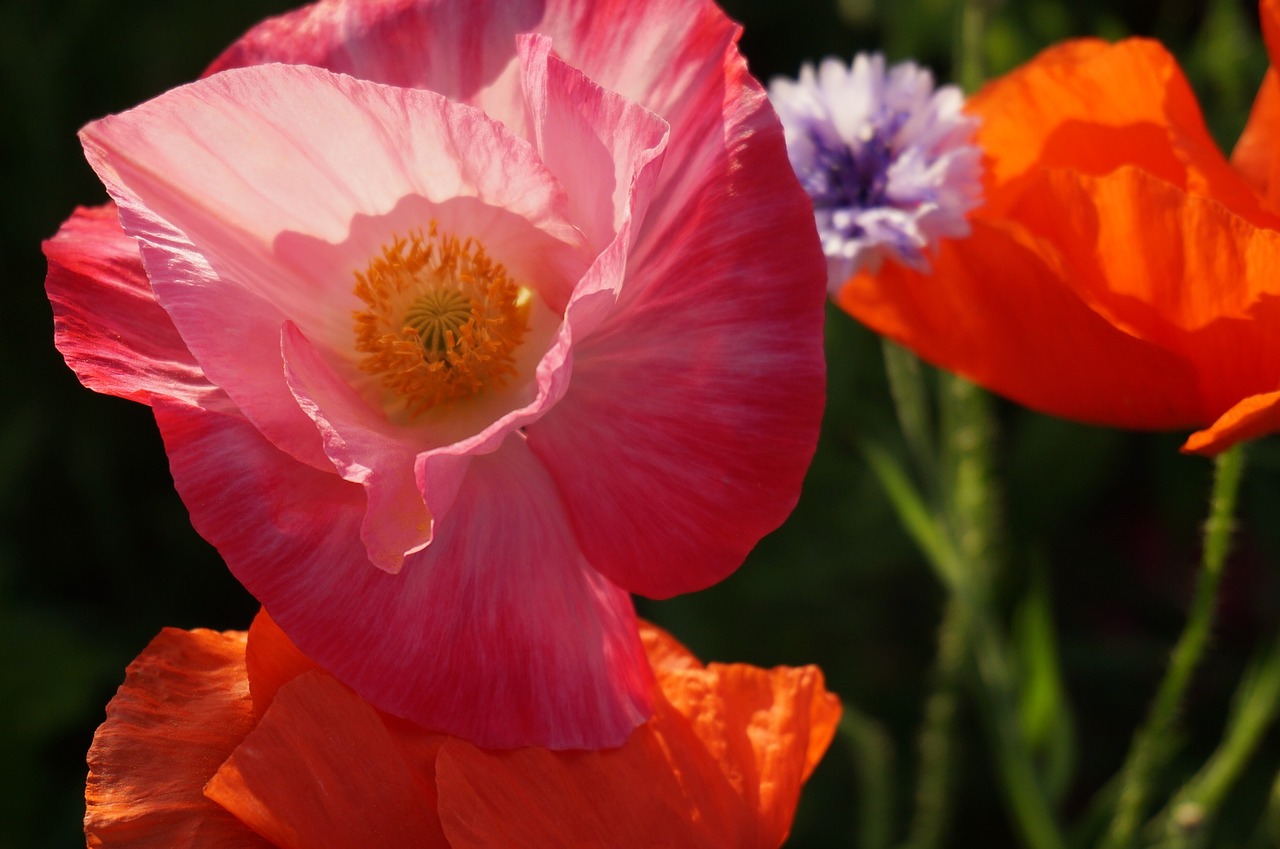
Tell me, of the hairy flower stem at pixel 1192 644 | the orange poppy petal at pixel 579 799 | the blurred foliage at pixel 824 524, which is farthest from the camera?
the blurred foliage at pixel 824 524

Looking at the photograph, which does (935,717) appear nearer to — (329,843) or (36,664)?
(329,843)

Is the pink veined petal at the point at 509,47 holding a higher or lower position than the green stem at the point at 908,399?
higher

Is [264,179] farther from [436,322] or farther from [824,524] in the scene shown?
[824,524]

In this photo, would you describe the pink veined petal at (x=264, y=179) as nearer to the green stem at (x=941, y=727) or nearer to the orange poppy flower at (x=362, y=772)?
the orange poppy flower at (x=362, y=772)

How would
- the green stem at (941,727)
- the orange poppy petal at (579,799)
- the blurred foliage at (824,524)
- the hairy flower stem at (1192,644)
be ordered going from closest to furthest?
1. the orange poppy petal at (579,799)
2. the hairy flower stem at (1192,644)
3. the green stem at (941,727)
4. the blurred foliage at (824,524)

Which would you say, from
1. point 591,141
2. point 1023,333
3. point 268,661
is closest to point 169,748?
point 268,661

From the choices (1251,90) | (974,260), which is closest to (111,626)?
(974,260)

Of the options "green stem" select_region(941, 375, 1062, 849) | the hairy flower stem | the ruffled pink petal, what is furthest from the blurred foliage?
the ruffled pink petal

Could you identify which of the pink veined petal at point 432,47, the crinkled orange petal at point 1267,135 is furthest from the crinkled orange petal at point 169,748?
the crinkled orange petal at point 1267,135
